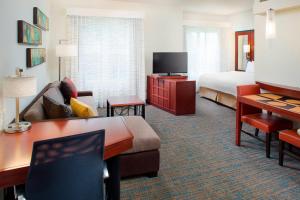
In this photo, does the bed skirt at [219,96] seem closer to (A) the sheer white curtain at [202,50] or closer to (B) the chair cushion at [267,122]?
(A) the sheer white curtain at [202,50]

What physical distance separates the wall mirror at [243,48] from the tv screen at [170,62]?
2.58 metres

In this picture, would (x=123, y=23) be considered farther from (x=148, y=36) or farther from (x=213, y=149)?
(x=213, y=149)

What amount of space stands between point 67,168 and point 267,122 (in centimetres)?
261

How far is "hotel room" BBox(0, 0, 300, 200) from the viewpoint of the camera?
142 centimetres

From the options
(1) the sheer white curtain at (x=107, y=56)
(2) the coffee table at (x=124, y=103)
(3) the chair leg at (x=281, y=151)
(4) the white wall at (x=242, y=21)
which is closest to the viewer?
(3) the chair leg at (x=281, y=151)

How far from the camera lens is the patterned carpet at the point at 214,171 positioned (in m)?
2.25

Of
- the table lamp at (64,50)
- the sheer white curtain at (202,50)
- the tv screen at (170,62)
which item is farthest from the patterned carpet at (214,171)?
the sheer white curtain at (202,50)

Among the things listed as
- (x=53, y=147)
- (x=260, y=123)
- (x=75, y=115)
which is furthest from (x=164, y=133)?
(x=53, y=147)

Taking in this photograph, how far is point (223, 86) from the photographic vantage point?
18.8ft

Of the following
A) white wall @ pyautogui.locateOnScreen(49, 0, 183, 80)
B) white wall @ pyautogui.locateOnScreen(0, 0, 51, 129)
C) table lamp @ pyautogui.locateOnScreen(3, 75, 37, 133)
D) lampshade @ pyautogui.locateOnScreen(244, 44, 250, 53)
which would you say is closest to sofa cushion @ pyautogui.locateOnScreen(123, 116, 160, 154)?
table lamp @ pyautogui.locateOnScreen(3, 75, 37, 133)

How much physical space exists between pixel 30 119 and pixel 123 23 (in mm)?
4136

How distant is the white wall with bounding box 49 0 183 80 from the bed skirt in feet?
4.65

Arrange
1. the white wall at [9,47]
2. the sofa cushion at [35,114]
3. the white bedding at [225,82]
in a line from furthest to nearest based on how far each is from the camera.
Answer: the white bedding at [225,82] < the sofa cushion at [35,114] < the white wall at [9,47]

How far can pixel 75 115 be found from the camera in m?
2.62
